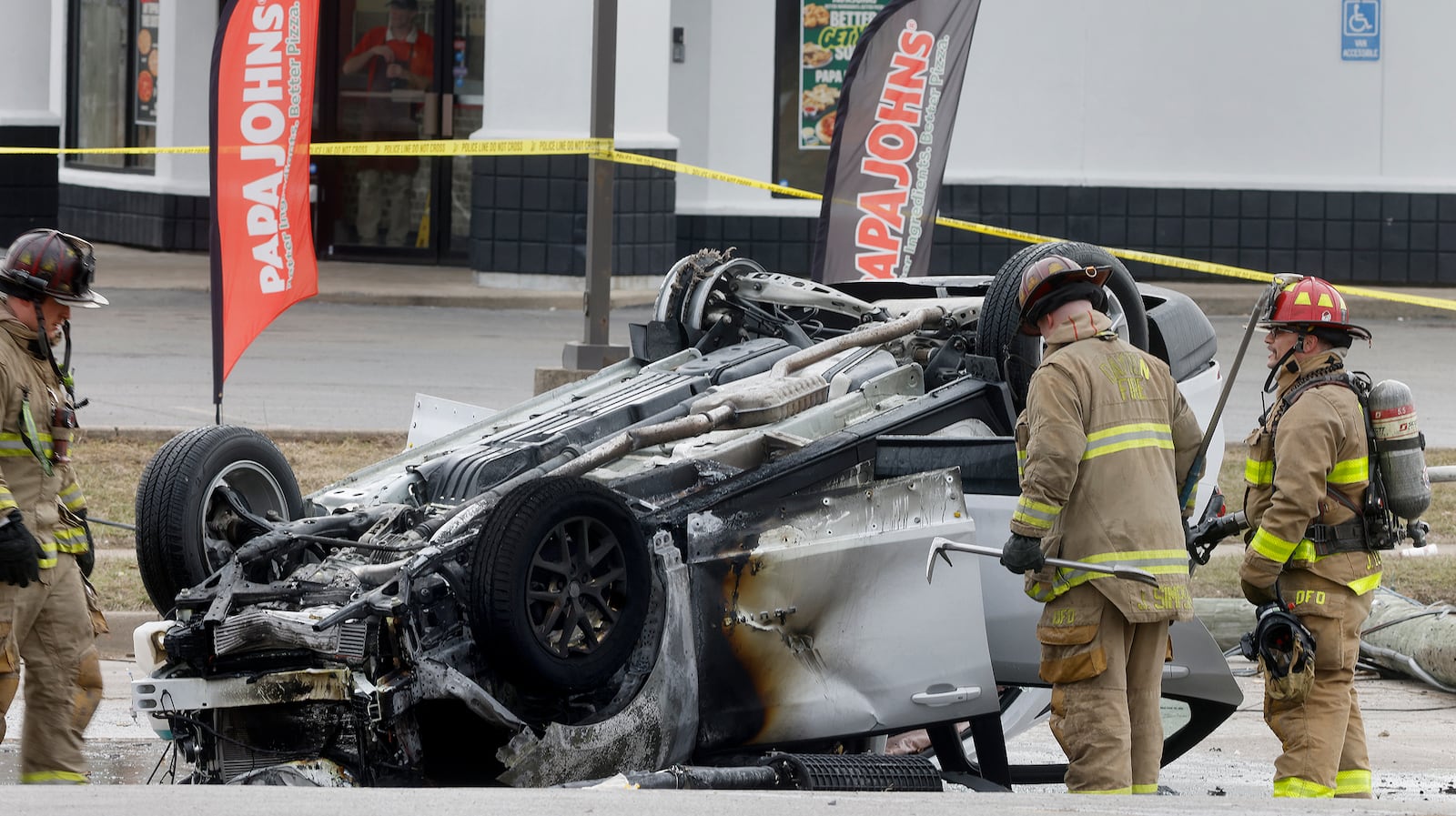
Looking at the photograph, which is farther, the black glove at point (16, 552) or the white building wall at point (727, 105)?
the white building wall at point (727, 105)

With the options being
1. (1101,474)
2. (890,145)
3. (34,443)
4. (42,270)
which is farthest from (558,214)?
(1101,474)

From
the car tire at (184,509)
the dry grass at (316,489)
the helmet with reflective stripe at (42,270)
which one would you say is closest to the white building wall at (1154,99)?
the dry grass at (316,489)

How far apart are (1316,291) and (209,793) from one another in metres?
3.61

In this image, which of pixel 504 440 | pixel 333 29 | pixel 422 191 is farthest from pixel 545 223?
pixel 504 440

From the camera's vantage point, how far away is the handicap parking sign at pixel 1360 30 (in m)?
19.0

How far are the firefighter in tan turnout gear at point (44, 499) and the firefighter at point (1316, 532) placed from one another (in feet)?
11.7

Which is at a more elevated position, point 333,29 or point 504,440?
point 333,29

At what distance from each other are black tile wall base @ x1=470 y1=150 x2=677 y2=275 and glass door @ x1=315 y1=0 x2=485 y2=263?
233cm

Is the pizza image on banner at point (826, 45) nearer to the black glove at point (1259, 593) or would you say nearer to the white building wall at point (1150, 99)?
the white building wall at point (1150, 99)

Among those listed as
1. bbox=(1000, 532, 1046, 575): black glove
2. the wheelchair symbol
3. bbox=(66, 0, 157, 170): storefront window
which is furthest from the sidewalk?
bbox=(1000, 532, 1046, 575): black glove

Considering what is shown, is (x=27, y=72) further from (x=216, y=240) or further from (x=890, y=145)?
(x=216, y=240)

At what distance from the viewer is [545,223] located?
59.6ft

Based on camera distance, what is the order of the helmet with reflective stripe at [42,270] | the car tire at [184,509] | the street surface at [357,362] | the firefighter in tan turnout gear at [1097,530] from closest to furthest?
the firefighter in tan turnout gear at [1097,530] < the car tire at [184,509] < the helmet with reflective stripe at [42,270] < the street surface at [357,362]

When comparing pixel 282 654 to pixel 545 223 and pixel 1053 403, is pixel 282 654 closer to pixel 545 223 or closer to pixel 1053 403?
pixel 1053 403
